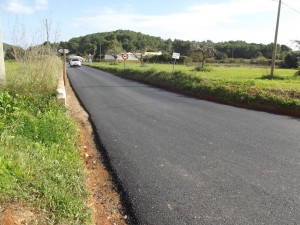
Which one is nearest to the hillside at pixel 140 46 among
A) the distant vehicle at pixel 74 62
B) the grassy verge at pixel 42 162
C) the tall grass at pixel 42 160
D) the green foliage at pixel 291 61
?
the distant vehicle at pixel 74 62

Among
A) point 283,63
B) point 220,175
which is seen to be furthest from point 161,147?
point 283,63

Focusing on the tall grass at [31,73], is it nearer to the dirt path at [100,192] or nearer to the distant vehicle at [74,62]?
the dirt path at [100,192]

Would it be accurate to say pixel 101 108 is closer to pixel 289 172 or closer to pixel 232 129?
pixel 232 129

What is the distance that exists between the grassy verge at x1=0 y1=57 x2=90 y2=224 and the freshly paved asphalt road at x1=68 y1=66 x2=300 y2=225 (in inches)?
31.2

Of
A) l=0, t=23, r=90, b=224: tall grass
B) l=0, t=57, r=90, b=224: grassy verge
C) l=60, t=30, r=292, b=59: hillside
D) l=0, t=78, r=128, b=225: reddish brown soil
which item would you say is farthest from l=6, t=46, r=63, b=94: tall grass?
l=60, t=30, r=292, b=59: hillside

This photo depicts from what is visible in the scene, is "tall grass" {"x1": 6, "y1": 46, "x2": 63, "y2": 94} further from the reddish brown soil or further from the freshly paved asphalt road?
the reddish brown soil

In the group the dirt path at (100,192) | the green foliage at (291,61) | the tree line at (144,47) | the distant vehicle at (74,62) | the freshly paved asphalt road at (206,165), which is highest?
the tree line at (144,47)

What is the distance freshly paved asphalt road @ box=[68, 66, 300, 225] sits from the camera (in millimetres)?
3860

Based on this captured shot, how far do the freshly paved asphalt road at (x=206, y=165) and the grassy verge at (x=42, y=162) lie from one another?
0.79 m

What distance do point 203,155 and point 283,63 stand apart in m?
55.8

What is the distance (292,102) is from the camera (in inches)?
432

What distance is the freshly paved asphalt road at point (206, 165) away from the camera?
386 centimetres

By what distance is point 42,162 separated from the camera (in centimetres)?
451

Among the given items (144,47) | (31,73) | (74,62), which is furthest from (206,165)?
(144,47)
